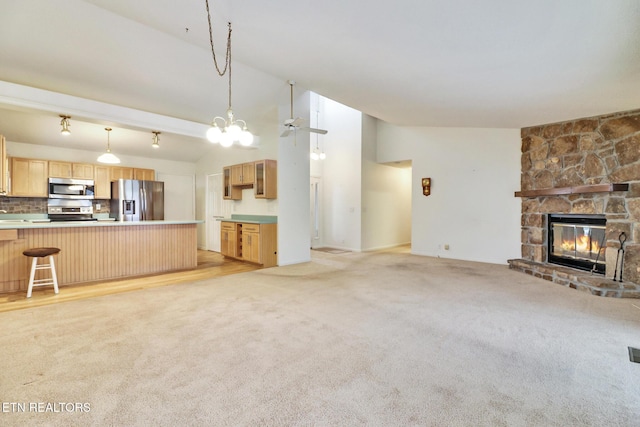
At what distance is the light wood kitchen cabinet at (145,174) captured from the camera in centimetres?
719

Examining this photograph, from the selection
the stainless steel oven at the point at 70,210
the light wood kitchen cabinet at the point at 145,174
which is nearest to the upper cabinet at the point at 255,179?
the light wood kitchen cabinet at the point at 145,174

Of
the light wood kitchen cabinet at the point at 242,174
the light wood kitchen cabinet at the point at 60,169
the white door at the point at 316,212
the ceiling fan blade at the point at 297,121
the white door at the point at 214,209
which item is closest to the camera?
the ceiling fan blade at the point at 297,121

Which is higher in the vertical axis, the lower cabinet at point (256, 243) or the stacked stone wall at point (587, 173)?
the stacked stone wall at point (587, 173)

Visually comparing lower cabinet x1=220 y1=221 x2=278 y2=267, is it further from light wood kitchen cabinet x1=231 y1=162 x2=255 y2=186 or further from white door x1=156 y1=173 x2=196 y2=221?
white door x1=156 y1=173 x2=196 y2=221

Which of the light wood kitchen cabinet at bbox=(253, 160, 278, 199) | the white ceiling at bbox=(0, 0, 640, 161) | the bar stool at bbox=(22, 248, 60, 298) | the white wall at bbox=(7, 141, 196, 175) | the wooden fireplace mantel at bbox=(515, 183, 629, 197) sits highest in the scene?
the white ceiling at bbox=(0, 0, 640, 161)

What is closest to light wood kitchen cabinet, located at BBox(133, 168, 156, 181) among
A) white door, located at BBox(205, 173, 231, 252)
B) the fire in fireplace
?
white door, located at BBox(205, 173, 231, 252)

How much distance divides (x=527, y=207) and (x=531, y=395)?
484cm

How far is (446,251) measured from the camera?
6.96 meters

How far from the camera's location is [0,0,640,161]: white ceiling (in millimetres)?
2508

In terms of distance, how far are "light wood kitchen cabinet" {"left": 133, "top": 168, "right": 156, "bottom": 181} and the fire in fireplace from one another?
854 centimetres

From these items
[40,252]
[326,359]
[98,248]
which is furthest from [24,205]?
[326,359]

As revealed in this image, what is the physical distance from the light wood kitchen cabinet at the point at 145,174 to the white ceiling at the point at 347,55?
63.6 inches

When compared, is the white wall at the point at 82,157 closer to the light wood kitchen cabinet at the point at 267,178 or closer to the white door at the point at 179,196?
the white door at the point at 179,196

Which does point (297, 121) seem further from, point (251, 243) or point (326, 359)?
point (326, 359)
